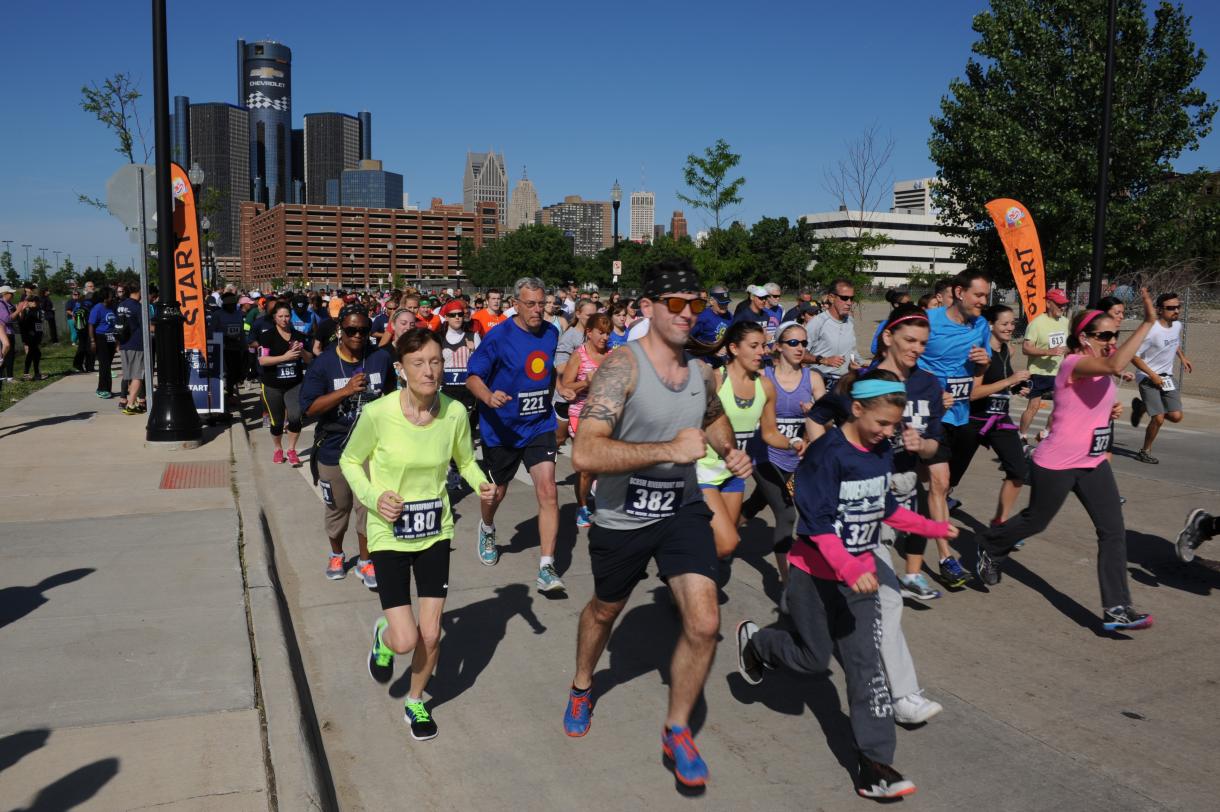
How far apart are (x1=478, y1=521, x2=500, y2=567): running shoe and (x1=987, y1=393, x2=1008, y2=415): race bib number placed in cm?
397

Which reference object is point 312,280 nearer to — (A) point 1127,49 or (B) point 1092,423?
(A) point 1127,49

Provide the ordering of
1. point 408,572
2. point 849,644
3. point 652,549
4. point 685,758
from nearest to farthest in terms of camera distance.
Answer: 1. point 685,758
2. point 849,644
3. point 652,549
4. point 408,572

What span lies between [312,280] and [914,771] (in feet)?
660

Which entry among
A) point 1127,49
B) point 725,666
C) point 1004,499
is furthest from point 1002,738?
point 1127,49

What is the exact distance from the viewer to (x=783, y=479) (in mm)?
6184

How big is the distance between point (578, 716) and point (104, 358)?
15.6m

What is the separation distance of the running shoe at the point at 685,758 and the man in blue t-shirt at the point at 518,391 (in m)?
3.03

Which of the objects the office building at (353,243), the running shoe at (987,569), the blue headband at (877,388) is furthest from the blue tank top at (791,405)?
the office building at (353,243)

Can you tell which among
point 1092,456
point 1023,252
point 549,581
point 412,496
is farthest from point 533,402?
point 1023,252

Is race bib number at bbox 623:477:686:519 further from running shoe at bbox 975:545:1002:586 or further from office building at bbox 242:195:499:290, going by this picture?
office building at bbox 242:195:499:290

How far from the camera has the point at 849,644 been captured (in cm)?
400

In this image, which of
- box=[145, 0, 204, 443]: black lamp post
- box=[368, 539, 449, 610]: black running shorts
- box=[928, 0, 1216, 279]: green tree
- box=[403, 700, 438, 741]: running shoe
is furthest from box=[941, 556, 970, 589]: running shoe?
box=[928, 0, 1216, 279]: green tree

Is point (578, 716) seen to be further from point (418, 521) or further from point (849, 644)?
point (849, 644)

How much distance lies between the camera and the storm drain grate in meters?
9.55
